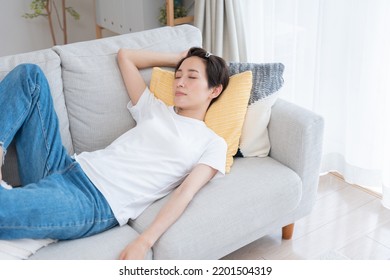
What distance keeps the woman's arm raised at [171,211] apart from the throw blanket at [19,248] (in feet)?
0.89

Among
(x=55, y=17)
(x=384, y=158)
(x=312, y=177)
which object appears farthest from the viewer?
(x=55, y=17)

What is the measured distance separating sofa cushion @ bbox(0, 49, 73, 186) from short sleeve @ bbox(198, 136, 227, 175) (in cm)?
55

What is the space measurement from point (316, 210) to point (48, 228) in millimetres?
1299

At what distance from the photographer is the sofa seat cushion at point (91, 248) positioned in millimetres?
1663

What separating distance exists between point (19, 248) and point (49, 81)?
0.68 metres

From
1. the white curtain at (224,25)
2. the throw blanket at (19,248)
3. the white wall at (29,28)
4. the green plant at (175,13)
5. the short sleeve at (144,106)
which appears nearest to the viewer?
the throw blanket at (19,248)

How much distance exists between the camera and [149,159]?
1.94m

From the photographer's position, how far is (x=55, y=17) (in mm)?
4098

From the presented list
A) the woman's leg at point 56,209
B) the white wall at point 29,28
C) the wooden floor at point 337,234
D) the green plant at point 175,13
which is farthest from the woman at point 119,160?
the white wall at point 29,28

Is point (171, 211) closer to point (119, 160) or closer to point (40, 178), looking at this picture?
point (119, 160)

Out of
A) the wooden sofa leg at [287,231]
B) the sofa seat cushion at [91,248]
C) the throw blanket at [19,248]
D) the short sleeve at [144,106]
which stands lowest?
the wooden sofa leg at [287,231]

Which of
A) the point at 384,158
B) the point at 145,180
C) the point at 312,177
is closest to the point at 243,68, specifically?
the point at 312,177

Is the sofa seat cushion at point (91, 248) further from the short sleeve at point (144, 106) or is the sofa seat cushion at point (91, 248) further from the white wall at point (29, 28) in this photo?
the white wall at point (29, 28)

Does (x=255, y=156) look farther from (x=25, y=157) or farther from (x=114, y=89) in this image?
(x=25, y=157)
